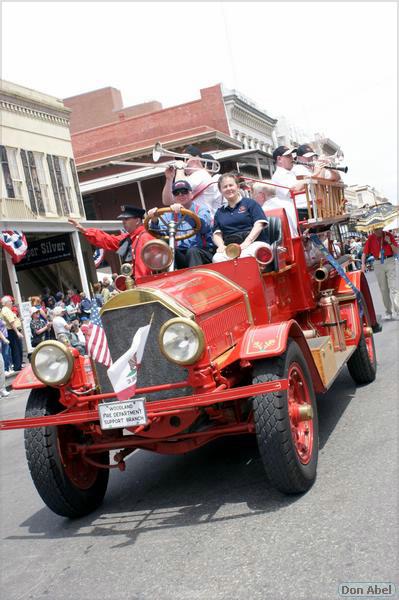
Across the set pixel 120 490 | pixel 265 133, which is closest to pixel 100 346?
pixel 120 490

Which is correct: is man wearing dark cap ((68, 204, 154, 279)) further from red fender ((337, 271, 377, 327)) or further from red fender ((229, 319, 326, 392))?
red fender ((337, 271, 377, 327))

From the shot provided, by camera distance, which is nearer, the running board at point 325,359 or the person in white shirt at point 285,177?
the running board at point 325,359

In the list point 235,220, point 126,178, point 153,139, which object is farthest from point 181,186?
point 153,139

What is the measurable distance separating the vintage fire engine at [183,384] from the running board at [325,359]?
15mm

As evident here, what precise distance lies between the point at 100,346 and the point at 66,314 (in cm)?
1464

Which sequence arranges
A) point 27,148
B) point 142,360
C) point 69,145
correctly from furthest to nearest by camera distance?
point 69,145 < point 27,148 < point 142,360

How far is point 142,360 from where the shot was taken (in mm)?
4887

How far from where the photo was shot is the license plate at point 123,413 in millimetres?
4590

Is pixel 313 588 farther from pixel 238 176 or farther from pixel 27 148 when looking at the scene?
pixel 27 148

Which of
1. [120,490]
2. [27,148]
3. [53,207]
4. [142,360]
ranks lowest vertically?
[120,490]

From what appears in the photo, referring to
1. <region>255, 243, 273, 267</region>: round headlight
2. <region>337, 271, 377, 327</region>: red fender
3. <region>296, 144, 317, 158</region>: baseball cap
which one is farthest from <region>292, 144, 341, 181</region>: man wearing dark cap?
<region>255, 243, 273, 267</region>: round headlight

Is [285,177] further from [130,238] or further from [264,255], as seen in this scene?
[264,255]

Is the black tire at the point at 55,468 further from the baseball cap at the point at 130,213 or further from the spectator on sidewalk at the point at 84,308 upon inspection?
the spectator on sidewalk at the point at 84,308

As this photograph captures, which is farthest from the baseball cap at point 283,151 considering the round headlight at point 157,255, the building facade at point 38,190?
the building facade at point 38,190
